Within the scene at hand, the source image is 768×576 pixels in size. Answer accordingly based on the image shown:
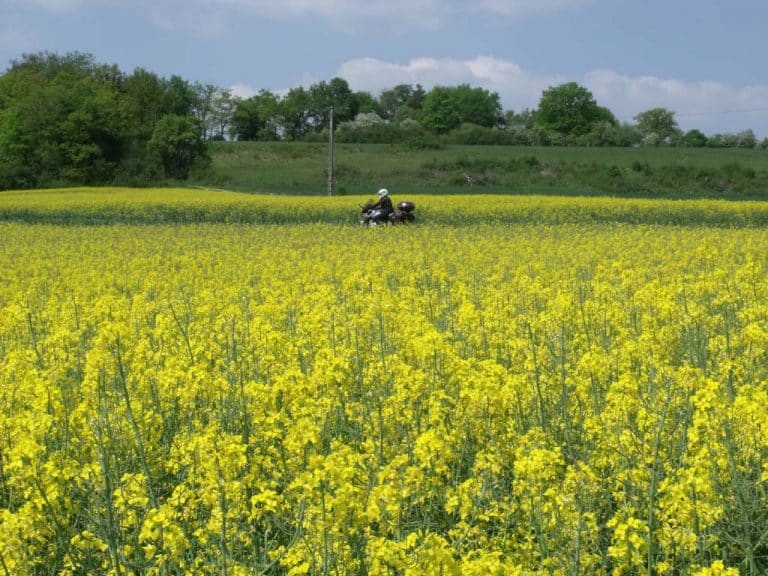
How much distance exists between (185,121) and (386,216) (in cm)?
4193

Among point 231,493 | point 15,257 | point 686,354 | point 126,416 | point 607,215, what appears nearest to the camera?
point 231,493

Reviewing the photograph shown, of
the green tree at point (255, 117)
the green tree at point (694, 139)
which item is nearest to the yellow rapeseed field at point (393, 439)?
the green tree at point (694, 139)

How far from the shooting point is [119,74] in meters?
90.2

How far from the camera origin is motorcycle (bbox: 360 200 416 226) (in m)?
26.6

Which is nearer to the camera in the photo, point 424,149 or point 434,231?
point 434,231

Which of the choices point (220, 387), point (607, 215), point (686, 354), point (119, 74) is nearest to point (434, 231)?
point (607, 215)

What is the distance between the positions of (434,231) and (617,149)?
1954 inches

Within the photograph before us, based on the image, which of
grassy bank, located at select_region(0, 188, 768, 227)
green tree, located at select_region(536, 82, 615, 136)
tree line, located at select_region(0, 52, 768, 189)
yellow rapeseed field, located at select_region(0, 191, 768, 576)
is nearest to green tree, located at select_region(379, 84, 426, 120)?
tree line, located at select_region(0, 52, 768, 189)

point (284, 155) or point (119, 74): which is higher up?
point (119, 74)

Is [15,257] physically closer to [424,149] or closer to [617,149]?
[424,149]

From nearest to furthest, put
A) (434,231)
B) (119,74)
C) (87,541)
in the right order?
(87,541), (434,231), (119,74)

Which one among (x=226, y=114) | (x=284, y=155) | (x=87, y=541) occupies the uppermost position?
(x=226, y=114)

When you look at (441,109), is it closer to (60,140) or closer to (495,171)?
(495,171)

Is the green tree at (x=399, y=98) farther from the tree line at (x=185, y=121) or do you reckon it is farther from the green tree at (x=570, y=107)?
the green tree at (x=570, y=107)
